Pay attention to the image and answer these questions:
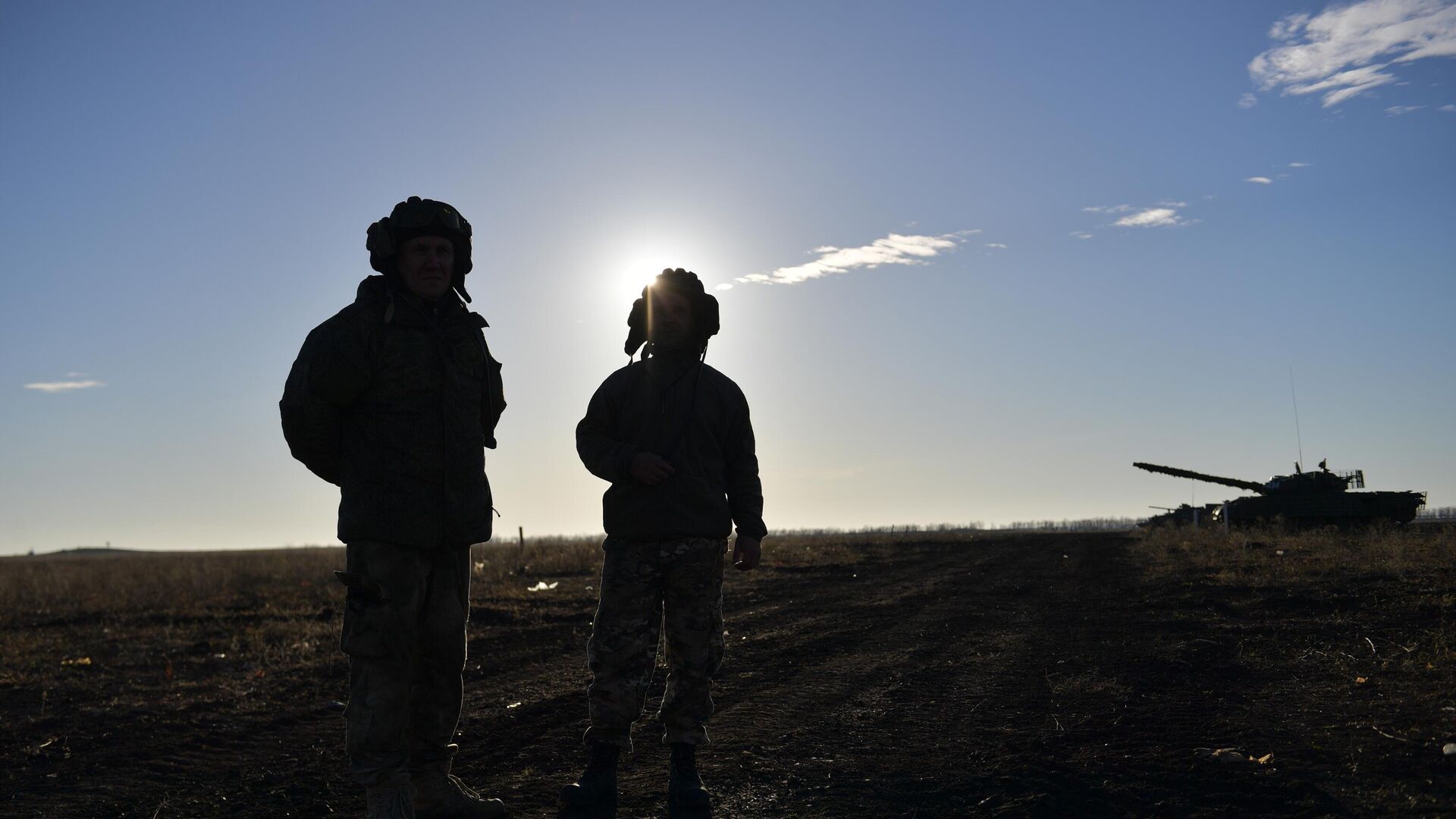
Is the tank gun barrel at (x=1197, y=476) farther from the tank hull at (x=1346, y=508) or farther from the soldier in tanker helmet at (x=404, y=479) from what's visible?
the soldier in tanker helmet at (x=404, y=479)

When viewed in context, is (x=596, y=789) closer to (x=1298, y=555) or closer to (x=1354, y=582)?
(x=1354, y=582)

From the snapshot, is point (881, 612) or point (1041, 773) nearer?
point (1041, 773)

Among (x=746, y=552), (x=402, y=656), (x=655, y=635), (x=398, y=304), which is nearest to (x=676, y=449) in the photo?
(x=746, y=552)

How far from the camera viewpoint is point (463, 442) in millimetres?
3902

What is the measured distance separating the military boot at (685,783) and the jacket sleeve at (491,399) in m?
1.46

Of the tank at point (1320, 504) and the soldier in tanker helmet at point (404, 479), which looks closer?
the soldier in tanker helmet at point (404, 479)

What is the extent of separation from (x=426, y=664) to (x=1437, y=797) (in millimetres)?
3676

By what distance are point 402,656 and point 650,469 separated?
3.90ft

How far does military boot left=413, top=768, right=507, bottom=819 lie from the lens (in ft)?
12.4

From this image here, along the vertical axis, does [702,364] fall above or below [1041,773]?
above

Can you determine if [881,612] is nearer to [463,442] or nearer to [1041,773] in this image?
[1041,773]

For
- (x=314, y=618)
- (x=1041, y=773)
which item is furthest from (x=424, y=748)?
(x=314, y=618)

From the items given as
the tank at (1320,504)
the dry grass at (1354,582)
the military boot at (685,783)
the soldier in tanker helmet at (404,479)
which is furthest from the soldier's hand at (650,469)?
the tank at (1320,504)

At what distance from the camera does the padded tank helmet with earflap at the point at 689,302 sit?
15.2 feet
